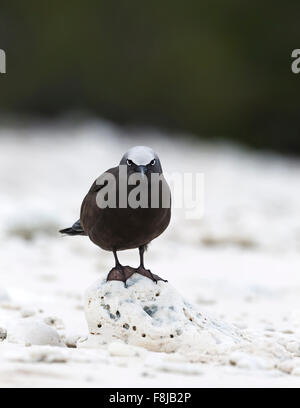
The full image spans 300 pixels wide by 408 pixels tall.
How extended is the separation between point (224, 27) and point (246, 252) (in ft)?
46.2

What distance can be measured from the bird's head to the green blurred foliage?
1497 cm

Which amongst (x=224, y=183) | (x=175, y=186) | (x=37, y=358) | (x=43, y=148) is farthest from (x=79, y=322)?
(x=43, y=148)

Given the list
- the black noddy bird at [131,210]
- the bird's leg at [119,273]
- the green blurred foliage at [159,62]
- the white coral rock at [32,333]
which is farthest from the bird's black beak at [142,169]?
the green blurred foliage at [159,62]

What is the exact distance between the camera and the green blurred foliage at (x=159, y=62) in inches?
761

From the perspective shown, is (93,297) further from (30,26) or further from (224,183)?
(30,26)

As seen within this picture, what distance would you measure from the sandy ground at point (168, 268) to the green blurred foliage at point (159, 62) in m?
4.37

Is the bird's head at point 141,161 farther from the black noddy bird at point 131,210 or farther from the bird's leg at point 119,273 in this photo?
the bird's leg at point 119,273

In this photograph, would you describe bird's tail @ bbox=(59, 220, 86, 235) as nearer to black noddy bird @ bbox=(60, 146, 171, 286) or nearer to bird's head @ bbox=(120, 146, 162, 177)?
black noddy bird @ bbox=(60, 146, 171, 286)

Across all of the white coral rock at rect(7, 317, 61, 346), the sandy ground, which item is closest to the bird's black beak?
the sandy ground

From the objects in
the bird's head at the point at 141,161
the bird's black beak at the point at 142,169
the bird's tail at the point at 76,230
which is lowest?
the bird's tail at the point at 76,230

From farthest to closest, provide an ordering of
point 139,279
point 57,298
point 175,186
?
1. point 175,186
2. point 57,298
3. point 139,279

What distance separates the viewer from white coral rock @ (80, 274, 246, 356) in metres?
3.74

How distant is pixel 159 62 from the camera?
20.9 metres

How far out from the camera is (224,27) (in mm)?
20688
